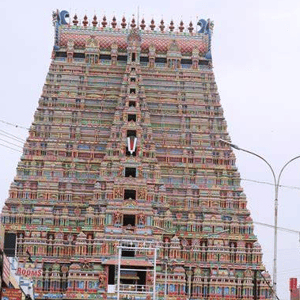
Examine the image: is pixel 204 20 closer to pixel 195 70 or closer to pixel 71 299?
pixel 195 70

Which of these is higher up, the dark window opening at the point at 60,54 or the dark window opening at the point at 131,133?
the dark window opening at the point at 60,54

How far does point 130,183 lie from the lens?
363ft

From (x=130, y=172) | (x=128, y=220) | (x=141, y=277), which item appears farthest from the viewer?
(x=130, y=172)

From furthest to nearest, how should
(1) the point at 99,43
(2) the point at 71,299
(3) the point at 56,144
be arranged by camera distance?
(1) the point at 99,43 → (3) the point at 56,144 → (2) the point at 71,299

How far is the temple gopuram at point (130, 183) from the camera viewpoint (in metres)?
108

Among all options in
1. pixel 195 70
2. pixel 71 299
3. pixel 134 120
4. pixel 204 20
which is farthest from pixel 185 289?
pixel 204 20

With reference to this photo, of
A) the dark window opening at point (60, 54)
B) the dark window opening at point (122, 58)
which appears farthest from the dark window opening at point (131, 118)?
the dark window opening at point (60, 54)

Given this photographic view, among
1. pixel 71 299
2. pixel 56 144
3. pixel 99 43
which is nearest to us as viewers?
pixel 71 299

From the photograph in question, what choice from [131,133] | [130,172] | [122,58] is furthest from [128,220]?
[122,58]

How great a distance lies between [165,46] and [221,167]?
17.6 m

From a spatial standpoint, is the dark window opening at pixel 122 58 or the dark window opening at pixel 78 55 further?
the dark window opening at pixel 122 58

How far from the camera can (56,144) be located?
377ft

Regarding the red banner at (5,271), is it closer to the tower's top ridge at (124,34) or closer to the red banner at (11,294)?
the red banner at (11,294)

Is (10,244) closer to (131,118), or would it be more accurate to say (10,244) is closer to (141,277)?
(141,277)
